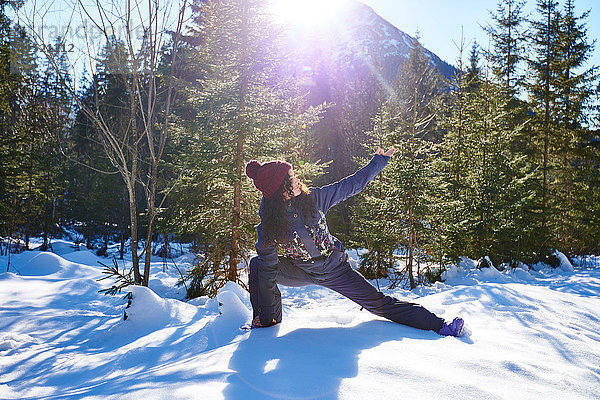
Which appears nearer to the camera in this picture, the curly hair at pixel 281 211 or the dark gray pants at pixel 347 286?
the curly hair at pixel 281 211

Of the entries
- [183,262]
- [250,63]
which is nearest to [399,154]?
[250,63]

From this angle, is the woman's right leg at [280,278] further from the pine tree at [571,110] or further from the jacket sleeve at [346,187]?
the pine tree at [571,110]

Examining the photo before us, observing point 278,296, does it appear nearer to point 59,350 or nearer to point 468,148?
point 59,350

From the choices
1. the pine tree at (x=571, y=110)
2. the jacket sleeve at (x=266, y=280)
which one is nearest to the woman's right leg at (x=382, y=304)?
the jacket sleeve at (x=266, y=280)

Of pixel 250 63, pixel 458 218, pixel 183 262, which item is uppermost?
pixel 250 63

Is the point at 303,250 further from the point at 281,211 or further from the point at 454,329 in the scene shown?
the point at 454,329

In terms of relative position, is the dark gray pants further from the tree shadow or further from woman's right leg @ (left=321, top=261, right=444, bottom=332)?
the tree shadow

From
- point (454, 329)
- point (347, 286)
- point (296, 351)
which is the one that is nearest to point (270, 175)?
point (347, 286)

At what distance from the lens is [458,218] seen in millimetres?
10516

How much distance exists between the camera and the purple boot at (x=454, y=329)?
117 inches

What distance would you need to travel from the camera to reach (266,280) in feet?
10.4

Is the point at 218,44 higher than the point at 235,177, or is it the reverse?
the point at 218,44

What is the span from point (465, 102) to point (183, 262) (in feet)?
41.7

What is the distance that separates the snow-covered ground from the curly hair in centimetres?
83
